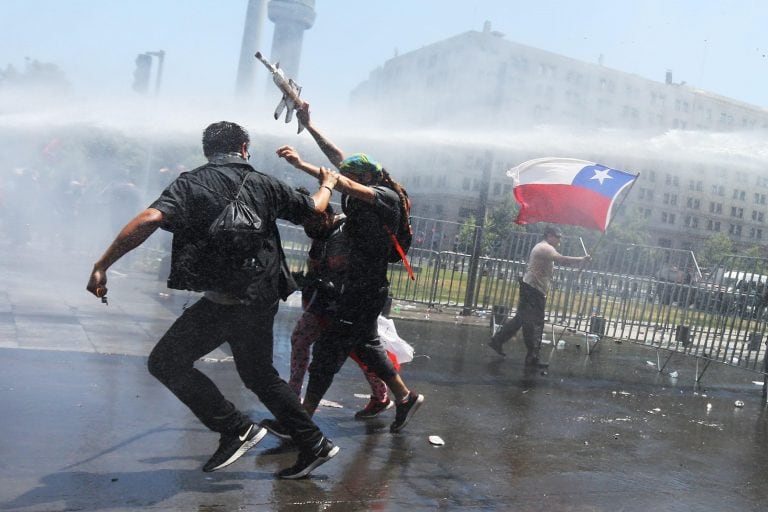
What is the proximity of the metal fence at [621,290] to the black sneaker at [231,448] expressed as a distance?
5711 millimetres

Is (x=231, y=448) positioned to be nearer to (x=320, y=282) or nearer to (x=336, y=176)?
(x=320, y=282)

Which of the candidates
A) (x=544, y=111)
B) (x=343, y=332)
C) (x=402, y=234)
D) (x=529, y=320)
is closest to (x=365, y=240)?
(x=402, y=234)

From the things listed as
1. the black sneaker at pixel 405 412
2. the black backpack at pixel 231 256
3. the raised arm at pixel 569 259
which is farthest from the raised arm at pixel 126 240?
the raised arm at pixel 569 259

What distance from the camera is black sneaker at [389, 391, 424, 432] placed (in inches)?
195

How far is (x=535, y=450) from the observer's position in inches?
195

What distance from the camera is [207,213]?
3.54 meters

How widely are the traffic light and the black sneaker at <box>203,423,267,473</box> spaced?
17.2 meters

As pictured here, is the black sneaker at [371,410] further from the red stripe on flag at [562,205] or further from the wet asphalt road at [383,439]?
the red stripe on flag at [562,205]

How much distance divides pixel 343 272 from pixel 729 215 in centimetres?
6295

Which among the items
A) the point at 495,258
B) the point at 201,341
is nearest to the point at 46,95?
the point at 495,258

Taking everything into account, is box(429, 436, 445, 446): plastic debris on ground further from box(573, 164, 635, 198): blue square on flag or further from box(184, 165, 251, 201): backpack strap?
box(573, 164, 635, 198): blue square on flag

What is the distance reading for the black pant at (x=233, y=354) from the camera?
12.1ft

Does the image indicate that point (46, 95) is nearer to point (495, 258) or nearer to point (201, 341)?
point (495, 258)

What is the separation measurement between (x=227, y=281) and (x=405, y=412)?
186cm
